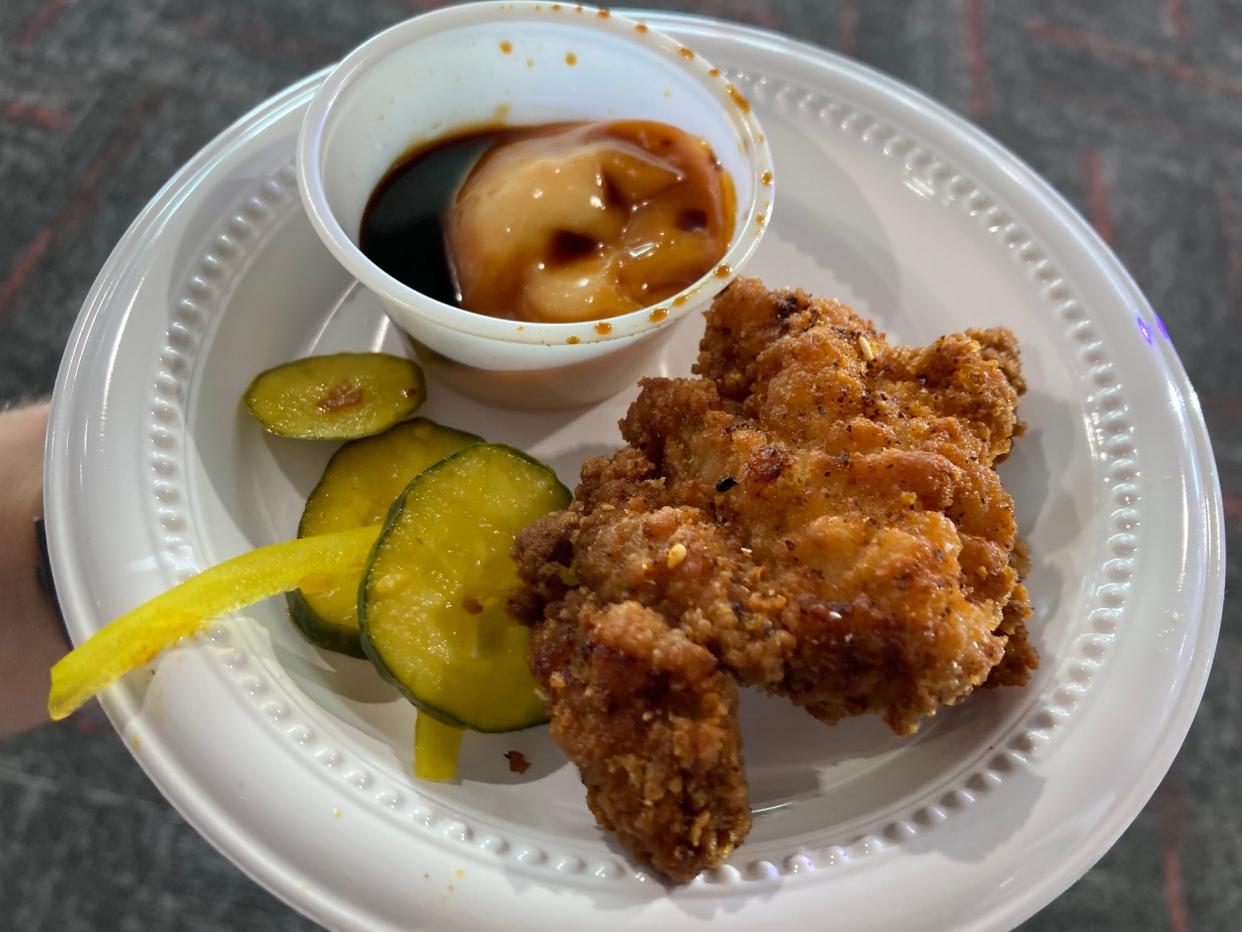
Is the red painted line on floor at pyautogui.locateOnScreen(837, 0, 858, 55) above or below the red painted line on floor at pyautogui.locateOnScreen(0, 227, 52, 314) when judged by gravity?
above

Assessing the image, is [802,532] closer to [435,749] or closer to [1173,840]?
[435,749]

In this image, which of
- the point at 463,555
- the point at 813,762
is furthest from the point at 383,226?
the point at 813,762

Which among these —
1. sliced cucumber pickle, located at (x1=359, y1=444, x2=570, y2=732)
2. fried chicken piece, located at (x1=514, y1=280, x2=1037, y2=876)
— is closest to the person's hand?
sliced cucumber pickle, located at (x1=359, y1=444, x2=570, y2=732)

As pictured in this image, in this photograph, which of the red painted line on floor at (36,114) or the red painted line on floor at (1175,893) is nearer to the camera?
the red painted line on floor at (1175,893)

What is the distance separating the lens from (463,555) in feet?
6.29

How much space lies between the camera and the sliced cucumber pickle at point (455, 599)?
71.1 inches

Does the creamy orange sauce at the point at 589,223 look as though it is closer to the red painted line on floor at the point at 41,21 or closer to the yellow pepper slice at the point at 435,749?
the yellow pepper slice at the point at 435,749

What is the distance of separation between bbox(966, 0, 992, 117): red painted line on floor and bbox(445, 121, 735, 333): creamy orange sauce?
7.41ft

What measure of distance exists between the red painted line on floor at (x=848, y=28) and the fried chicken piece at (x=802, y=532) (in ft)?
8.20

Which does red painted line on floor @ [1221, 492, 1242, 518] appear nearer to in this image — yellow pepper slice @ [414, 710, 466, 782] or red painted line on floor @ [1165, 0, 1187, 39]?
red painted line on floor @ [1165, 0, 1187, 39]

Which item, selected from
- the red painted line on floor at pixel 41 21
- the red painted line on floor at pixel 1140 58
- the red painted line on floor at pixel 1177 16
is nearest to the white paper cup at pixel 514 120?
the red painted line on floor at pixel 41 21

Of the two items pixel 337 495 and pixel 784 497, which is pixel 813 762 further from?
pixel 337 495

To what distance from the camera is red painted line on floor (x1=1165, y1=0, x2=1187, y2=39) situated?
434 cm

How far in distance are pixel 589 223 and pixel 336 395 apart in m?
0.72
